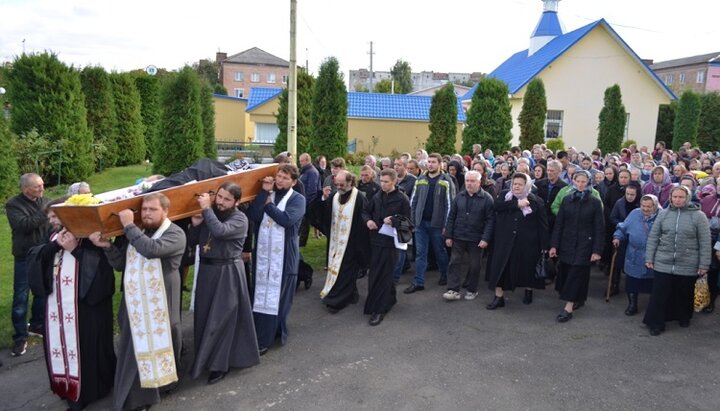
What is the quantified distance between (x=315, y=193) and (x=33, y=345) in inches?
190

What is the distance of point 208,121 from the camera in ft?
57.1

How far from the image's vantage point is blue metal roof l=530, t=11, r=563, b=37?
3325cm

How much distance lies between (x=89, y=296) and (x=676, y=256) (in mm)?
5933

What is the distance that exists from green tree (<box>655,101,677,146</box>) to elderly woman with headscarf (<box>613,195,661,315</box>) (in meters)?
27.0

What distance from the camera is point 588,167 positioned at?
35.6 feet

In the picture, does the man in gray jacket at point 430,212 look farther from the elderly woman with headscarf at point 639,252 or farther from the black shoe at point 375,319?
the elderly woman with headscarf at point 639,252

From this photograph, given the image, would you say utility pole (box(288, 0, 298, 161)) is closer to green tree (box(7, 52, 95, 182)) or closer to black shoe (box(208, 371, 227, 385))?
green tree (box(7, 52, 95, 182))

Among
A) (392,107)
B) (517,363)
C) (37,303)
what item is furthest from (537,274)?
(392,107)

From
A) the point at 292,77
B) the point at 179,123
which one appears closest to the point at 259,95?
the point at 179,123

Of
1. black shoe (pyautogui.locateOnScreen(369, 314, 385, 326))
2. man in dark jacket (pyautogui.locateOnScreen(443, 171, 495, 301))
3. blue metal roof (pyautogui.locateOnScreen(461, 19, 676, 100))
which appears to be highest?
blue metal roof (pyautogui.locateOnScreen(461, 19, 676, 100))

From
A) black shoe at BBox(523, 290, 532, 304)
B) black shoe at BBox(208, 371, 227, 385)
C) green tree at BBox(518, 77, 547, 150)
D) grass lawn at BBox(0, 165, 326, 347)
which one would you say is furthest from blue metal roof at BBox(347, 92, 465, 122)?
black shoe at BBox(208, 371, 227, 385)

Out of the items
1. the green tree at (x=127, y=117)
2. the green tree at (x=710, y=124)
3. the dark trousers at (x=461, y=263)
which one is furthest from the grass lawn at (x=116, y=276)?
the green tree at (x=710, y=124)

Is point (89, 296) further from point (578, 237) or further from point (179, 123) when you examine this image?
point (179, 123)

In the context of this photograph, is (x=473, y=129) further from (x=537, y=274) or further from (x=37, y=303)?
(x=37, y=303)
